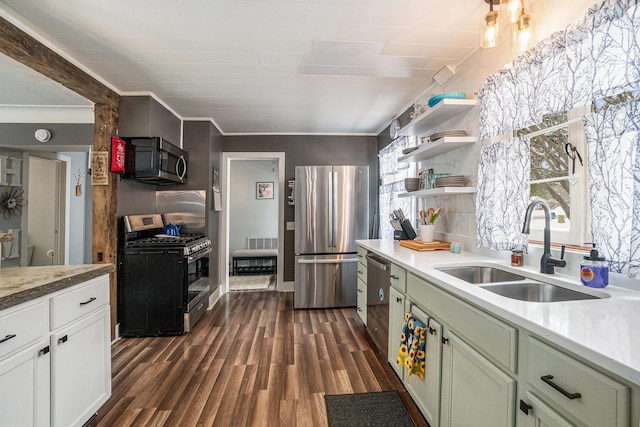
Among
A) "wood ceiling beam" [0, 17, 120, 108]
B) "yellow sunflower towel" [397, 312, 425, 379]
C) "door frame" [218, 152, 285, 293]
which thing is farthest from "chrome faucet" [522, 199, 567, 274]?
"door frame" [218, 152, 285, 293]

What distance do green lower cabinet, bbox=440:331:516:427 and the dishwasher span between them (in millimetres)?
812

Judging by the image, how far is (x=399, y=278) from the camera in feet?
6.51

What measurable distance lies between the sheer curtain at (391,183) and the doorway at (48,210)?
4435 millimetres

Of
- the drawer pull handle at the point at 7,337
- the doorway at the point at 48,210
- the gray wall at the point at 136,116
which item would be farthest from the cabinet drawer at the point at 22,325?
the doorway at the point at 48,210

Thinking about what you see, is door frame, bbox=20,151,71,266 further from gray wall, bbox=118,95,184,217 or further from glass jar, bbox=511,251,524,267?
glass jar, bbox=511,251,524,267

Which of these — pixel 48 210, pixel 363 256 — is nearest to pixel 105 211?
pixel 48 210

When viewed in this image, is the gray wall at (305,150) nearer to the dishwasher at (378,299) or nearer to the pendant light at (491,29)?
the dishwasher at (378,299)

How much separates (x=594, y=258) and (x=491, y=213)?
2.26 ft

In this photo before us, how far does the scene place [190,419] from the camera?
67.7 inches

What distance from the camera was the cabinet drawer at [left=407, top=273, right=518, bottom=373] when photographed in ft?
3.27

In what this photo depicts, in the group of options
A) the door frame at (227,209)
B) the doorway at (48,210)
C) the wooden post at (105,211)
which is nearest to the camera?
the wooden post at (105,211)

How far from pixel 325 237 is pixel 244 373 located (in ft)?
6.09

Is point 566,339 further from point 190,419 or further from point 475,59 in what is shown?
point 475,59

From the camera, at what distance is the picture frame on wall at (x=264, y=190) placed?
20.0 feet
